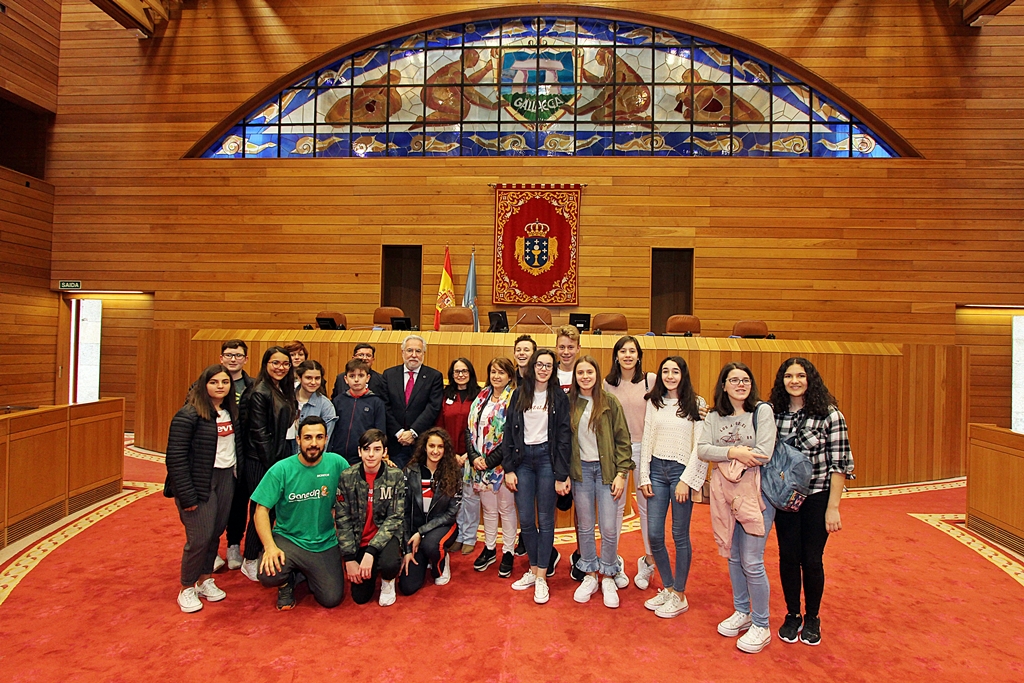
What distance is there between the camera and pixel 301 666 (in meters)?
2.34

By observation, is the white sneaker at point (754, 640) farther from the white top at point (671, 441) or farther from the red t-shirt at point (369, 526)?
the red t-shirt at point (369, 526)

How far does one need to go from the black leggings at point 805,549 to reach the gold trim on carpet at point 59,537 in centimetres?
391

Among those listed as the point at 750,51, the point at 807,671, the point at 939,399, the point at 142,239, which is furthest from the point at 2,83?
the point at 939,399

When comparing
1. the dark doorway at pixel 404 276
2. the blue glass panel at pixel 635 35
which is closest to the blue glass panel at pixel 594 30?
the blue glass panel at pixel 635 35

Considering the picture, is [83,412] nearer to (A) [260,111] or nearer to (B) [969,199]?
(A) [260,111]

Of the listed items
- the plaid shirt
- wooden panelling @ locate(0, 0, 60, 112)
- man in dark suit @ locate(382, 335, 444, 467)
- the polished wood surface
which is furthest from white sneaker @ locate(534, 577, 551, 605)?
wooden panelling @ locate(0, 0, 60, 112)

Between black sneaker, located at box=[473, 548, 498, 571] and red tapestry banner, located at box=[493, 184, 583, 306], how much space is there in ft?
17.0

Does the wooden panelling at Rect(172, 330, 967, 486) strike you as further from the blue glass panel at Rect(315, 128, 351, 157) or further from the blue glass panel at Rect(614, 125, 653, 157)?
the blue glass panel at Rect(315, 128, 351, 157)

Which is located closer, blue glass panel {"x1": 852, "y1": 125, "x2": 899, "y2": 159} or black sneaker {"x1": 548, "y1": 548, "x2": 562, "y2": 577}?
black sneaker {"x1": 548, "y1": 548, "x2": 562, "y2": 577}

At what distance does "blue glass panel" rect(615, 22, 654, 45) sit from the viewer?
335 inches

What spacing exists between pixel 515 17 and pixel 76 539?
27.6 ft

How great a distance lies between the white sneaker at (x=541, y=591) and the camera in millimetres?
2963

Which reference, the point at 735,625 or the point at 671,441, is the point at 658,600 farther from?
the point at 671,441

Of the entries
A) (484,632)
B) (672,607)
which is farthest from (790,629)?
(484,632)
